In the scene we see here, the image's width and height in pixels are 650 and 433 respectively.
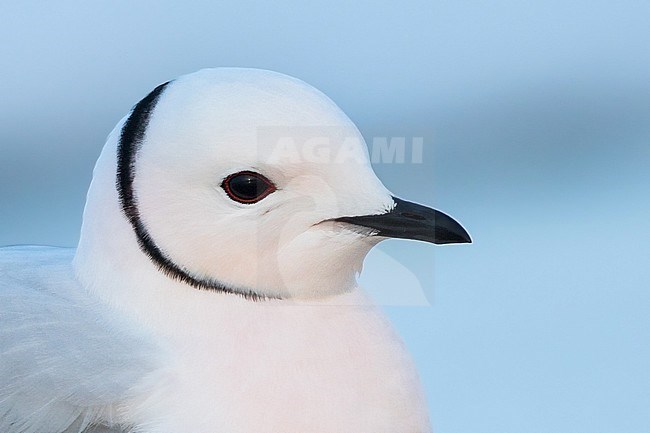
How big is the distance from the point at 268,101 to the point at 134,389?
252 millimetres

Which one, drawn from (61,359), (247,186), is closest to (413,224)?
(247,186)

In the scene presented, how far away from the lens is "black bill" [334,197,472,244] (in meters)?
0.99

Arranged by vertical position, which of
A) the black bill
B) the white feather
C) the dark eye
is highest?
the dark eye

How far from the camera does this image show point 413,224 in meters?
1.00

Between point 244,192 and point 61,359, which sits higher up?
point 244,192

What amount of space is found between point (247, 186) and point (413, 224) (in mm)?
143

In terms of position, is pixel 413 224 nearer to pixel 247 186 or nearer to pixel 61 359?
pixel 247 186

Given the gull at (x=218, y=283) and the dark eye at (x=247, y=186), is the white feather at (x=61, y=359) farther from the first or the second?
the dark eye at (x=247, y=186)

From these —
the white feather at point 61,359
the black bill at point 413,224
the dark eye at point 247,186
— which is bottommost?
the white feather at point 61,359

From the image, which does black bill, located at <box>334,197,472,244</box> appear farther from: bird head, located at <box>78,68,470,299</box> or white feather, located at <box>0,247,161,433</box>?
white feather, located at <box>0,247,161,433</box>

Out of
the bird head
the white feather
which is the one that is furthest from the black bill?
the white feather

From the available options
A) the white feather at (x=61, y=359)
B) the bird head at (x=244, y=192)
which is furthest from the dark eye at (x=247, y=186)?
the white feather at (x=61, y=359)

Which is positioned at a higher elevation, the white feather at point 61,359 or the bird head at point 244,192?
the bird head at point 244,192

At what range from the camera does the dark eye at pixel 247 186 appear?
0.95 meters
